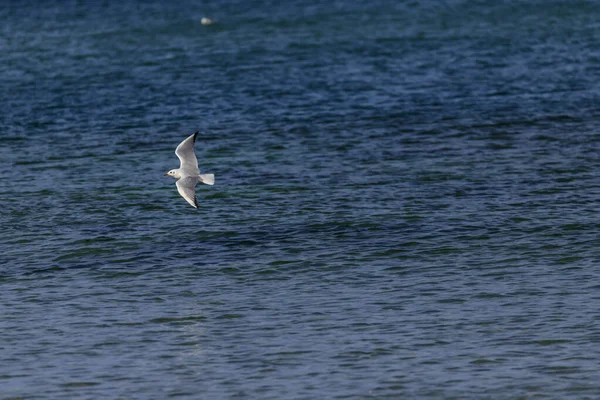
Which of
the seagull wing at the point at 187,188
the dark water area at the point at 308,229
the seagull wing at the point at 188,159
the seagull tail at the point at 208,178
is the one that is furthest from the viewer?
the seagull wing at the point at 188,159

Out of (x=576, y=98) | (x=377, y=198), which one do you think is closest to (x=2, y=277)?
(x=377, y=198)

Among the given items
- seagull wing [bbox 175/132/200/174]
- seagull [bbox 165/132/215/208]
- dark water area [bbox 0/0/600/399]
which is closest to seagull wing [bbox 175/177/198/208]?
seagull [bbox 165/132/215/208]

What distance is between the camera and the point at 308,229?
33.4m

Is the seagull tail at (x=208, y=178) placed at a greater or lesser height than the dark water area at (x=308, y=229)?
greater

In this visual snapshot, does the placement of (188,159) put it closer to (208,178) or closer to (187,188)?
(187,188)

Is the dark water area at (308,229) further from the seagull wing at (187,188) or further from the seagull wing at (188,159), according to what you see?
the seagull wing at (188,159)

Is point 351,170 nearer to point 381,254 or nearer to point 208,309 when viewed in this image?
point 381,254

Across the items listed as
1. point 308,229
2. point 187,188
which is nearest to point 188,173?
point 187,188

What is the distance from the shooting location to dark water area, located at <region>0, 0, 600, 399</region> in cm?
2350

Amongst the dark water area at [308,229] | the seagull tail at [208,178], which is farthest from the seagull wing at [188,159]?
the dark water area at [308,229]

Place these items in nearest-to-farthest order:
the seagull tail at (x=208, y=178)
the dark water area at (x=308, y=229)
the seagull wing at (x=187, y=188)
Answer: the dark water area at (x=308, y=229)
the seagull tail at (x=208, y=178)
the seagull wing at (x=187, y=188)

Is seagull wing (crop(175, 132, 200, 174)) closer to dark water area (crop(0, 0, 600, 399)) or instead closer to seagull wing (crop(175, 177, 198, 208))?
seagull wing (crop(175, 177, 198, 208))

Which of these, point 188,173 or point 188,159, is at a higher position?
point 188,159

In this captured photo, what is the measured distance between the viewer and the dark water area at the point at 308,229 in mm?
23500
